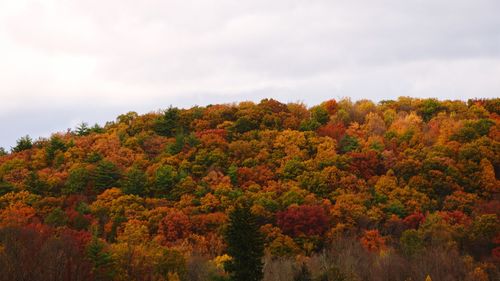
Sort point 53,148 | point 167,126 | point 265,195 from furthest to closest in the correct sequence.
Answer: point 167,126 < point 53,148 < point 265,195

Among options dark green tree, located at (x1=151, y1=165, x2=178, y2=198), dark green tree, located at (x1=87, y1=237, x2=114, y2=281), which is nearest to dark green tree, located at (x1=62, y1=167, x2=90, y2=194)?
dark green tree, located at (x1=151, y1=165, x2=178, y2=198)

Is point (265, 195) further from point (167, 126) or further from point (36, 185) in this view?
point (167, 126)

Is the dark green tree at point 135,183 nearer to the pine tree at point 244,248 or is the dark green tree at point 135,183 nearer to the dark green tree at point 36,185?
the dark green tree at point 36,185

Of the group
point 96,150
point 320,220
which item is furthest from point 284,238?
point 96,150

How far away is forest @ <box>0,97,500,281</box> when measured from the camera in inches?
1576

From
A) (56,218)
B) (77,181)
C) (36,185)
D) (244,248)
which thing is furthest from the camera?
(77,181)

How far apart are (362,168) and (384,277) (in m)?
23.6

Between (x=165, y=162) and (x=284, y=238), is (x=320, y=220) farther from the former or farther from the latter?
(x=165, y=162)

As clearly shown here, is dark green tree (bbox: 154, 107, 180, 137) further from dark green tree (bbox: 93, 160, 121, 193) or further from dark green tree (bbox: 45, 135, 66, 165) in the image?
dark green tree (bbox: 93, 160, 121, 193)

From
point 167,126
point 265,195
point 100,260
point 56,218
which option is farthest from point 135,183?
point 100,260

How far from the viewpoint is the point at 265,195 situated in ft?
192

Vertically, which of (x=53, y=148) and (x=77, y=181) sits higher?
(x=53, y=148)

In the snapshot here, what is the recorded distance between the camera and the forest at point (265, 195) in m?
40.0

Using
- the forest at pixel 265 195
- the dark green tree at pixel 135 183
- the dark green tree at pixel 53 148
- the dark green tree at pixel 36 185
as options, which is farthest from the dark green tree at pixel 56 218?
the dark green tree at pixel 53 148
